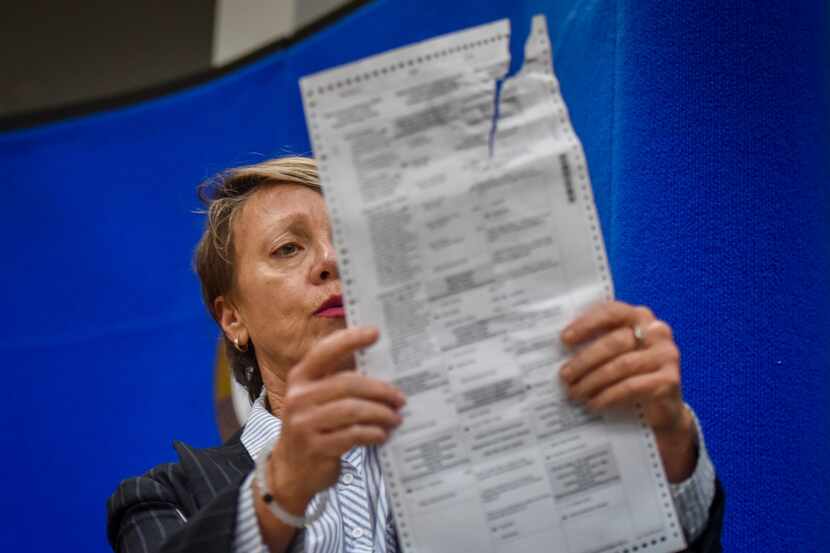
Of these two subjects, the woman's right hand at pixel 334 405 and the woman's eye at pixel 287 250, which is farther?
the woman's eye at pixel 287 250

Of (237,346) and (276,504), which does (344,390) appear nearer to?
(276,504)

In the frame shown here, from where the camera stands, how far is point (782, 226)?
4.07 ft

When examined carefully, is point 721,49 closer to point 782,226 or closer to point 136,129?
point 782,226

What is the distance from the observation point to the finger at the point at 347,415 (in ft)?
2.72

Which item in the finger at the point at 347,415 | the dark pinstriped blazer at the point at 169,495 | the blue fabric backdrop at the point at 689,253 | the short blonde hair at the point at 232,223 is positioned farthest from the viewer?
the short blonde hair at the point at 232,223

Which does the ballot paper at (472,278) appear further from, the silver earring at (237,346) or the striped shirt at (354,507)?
the silver earring at (237,346)

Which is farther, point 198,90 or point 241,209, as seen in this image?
point 198,90

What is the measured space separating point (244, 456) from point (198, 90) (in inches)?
64.7

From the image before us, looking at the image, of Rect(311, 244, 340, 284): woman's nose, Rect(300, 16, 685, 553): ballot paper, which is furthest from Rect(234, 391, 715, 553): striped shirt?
Rect(311, 244, 340, 284): woman's nose

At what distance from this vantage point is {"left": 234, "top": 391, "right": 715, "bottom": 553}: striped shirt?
0.92 meters

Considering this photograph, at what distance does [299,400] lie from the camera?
2.77 ft

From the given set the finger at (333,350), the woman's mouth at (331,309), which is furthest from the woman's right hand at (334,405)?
the woman's mouth at (331,309)

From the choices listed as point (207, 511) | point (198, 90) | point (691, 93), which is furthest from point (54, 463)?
point (691, 93)

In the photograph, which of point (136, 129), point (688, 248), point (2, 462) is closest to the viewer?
point (688, 248)
